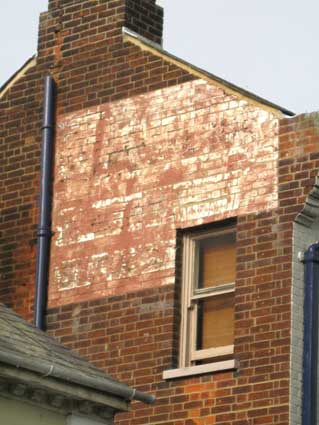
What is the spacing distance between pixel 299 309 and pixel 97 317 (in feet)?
9.88

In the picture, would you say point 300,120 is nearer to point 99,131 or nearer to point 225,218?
point 225,218

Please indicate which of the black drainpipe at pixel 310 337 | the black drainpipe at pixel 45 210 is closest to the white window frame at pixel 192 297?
the black drainpipe at pixel 310 337

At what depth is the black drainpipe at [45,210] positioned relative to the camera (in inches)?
949

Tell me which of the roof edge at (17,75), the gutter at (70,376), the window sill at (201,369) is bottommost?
the gutter at (70,376)

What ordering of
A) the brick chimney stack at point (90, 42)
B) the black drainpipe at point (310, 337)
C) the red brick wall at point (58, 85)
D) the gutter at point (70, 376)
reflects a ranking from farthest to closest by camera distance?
the brick chimney stack at point (90, 42) < the red brick wall at point (58, 85) < the black drainpipe at point (310, 337) < the gutter at point (70, 376)

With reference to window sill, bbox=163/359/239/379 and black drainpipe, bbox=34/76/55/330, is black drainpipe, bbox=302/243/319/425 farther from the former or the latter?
black drainpipe, bbox=34/76/55/330

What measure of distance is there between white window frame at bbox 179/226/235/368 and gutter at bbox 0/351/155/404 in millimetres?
2856

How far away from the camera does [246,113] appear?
2277cm

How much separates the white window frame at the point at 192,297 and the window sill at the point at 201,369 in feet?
0.74

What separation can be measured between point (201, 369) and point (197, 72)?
3.90m

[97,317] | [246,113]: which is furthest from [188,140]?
[97,317]

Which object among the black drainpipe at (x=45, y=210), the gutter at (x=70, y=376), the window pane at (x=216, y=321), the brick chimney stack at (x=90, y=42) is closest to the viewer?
the gutter at (x=70, y=376)

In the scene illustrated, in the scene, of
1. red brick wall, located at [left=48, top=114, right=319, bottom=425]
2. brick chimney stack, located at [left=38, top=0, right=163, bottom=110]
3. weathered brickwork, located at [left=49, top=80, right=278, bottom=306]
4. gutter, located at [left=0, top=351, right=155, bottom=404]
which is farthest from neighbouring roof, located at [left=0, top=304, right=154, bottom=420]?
brick chimney stack, located at [left=38, top=0, right=163, bottom=110]

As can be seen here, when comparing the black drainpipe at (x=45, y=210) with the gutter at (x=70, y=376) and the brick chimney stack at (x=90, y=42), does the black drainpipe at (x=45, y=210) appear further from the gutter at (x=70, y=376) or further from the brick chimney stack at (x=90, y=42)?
the gutter at (x=70, y=376)
